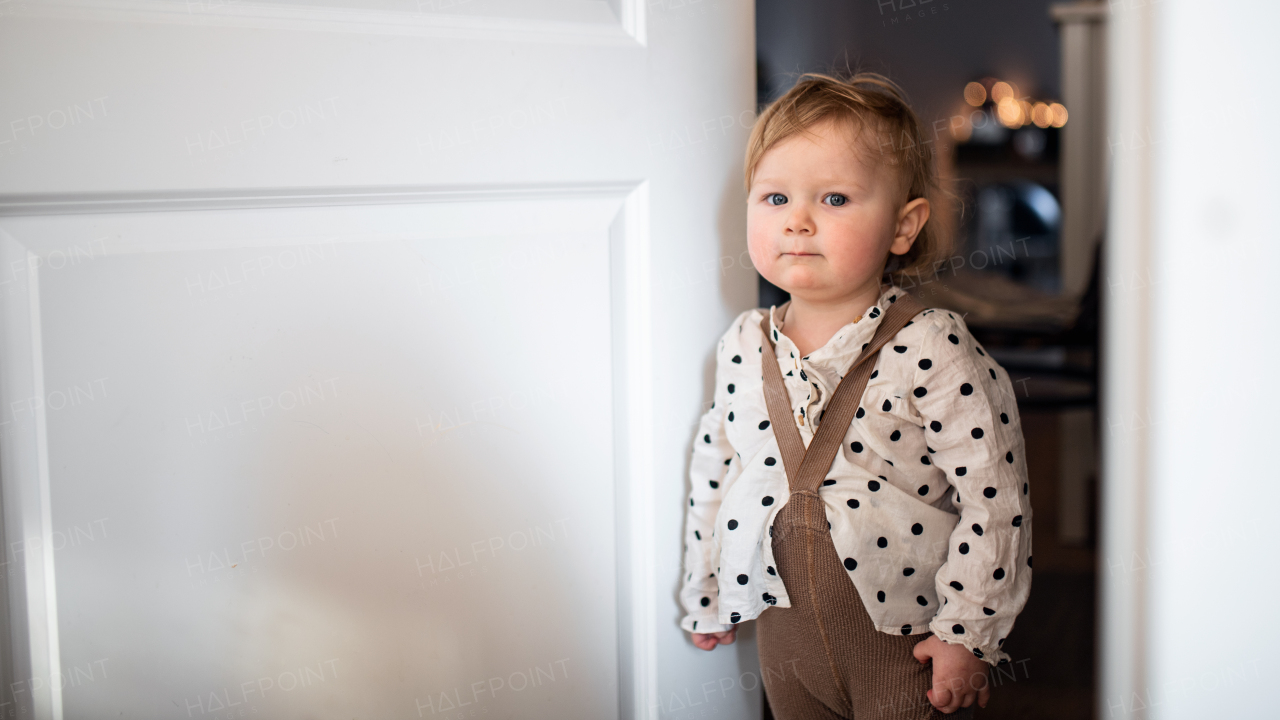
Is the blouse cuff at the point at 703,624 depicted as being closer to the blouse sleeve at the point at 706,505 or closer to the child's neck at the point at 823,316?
the blouse sleeve at the point at 706,505

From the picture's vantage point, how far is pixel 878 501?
771 mm

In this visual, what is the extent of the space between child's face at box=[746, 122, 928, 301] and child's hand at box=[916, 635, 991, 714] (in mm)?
345

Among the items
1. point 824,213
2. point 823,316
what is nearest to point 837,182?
point 824,213

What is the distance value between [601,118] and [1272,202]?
0.54 meters

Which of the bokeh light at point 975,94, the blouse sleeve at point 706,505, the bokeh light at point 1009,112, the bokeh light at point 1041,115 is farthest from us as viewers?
the bokeh light at point 1041,115

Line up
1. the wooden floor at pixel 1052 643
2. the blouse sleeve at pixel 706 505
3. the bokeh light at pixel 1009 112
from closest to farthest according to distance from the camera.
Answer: the blouse sleeve at pixel 706 505 < the wooden floor at pixel 1052 643 < the bokeh light at pixel 1009 112

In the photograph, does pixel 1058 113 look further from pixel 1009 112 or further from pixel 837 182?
pixel 837 182

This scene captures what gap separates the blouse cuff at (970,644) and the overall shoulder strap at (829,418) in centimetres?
16

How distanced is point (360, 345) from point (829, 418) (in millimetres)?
438

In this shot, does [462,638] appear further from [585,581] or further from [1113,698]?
[1113,698]

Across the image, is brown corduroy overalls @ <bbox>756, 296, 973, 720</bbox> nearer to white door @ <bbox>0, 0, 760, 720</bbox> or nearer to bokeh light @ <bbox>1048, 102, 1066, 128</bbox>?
white door @ <bbox>0, 0, 760, 720</bbox>

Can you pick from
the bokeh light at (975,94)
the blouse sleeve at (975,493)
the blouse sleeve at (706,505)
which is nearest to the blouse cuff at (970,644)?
the blouse sleeve at (975,493)

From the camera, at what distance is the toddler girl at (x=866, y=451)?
0.75 meters

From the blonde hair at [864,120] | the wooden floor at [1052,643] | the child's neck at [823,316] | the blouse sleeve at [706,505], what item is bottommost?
the wooden floor at [1052,643]
